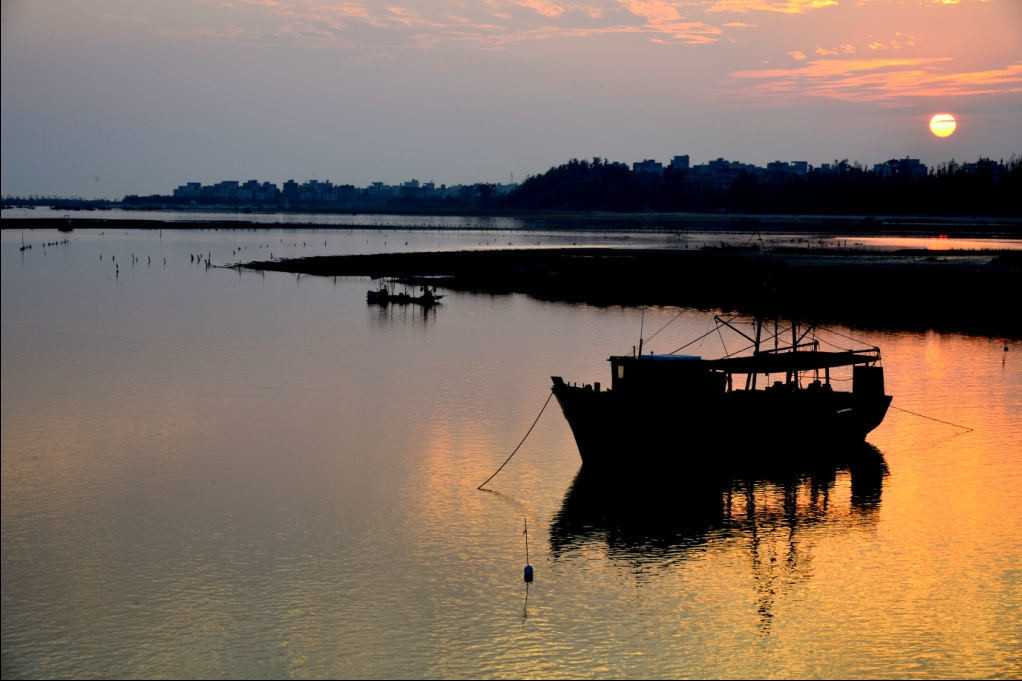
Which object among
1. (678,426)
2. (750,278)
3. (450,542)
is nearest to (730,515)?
(678,426)

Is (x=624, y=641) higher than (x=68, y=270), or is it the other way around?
(x=68, y=270)

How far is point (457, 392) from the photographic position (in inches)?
2689

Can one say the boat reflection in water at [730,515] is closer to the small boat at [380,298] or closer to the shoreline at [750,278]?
the shoreline at [750,278]

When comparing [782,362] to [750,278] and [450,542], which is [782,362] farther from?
[750,278]

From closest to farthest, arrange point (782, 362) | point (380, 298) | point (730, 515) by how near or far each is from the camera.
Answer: point (730, 515) → point (782, 362) → point (380, 298)

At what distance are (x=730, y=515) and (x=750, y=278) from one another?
106 m

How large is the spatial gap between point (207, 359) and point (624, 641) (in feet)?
191

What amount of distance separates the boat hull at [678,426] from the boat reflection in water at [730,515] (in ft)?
3.37

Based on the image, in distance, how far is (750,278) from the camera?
145 m

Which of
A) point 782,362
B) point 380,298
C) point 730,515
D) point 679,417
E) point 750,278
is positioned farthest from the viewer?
point 750,278

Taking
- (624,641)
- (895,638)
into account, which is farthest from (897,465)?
(624,641)

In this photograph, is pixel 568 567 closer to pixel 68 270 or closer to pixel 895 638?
pixel 895 638

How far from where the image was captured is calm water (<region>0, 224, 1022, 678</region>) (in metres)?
30.7

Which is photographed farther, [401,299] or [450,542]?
[401,299]
